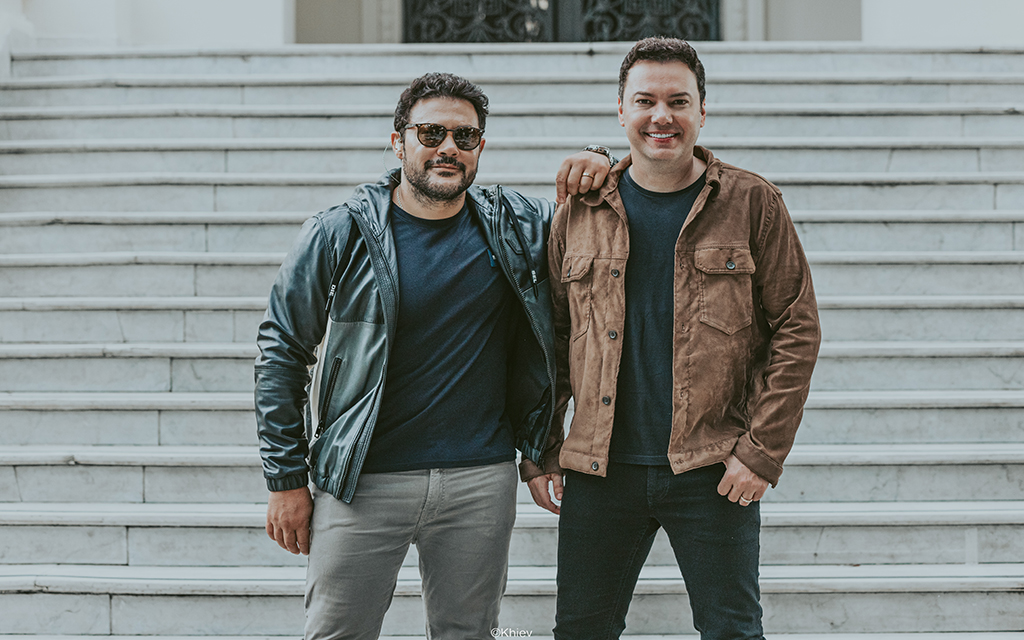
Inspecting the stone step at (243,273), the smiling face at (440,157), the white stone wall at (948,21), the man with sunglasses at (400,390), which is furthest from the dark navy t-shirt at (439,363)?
the white stone wall at (948,21)

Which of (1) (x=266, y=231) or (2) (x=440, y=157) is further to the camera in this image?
(1) (x=266, y=231)

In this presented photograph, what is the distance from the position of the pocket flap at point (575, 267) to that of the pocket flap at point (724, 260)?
25 cm

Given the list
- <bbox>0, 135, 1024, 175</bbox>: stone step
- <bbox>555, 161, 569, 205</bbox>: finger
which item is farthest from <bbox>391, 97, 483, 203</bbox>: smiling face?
<bbox>0, 135, 1024, 175</bbox>: stone step

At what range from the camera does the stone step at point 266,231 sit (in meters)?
A: 3.80

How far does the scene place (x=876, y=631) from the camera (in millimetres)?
2789

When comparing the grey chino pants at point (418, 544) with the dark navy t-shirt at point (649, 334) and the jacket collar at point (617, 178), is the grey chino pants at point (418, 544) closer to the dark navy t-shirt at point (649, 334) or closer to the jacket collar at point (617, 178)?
the dark navy t-shirt at point (649, 334)

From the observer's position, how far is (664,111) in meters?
1.87

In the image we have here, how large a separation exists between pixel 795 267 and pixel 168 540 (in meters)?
2.33

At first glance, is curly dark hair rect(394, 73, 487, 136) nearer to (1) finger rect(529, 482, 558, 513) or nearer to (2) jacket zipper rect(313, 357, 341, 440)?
(2) jacket zipper rect(313, 357, 341, 440)

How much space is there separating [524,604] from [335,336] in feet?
4.40

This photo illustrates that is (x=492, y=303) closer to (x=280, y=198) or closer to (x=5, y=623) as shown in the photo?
(x=5, y=623)

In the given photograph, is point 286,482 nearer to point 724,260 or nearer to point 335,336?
point 335,336

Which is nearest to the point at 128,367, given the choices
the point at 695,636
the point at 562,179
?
the point at 562,179

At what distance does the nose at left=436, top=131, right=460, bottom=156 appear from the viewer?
193 cm
